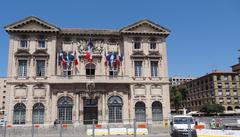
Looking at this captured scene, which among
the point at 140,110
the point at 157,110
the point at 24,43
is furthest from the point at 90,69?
the point at 157,110

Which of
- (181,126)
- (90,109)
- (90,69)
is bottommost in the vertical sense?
(181,126)

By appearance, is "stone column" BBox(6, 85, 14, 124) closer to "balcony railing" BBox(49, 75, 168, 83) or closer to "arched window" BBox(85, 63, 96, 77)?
"balcony railing" BBox(49, 75, 168, 83)

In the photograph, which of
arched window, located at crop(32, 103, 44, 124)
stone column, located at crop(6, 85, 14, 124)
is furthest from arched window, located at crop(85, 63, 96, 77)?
stone column, located at crop(6, 85, 14, 124)

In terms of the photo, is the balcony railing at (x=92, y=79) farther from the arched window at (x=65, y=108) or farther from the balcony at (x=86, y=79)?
the arched window at (x=65, y=108)

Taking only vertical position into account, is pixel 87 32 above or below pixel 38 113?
above

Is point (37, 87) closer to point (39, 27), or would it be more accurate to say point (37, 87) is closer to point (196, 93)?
point (39, 27)

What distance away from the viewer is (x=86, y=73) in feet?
151

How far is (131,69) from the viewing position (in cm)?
4600

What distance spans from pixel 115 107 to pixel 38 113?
10.9m

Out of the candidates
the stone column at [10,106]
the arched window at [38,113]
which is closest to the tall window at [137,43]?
the arched window at [38,113]

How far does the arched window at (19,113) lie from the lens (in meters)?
42.2

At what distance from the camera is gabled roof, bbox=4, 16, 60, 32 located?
145ft

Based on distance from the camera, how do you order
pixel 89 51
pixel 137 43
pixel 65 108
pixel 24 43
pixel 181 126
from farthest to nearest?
pixel 137 43
pixel 89 51
pixel 24 43
pixel 65 108
pixel 181 126

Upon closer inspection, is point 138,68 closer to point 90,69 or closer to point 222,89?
point 90,69
